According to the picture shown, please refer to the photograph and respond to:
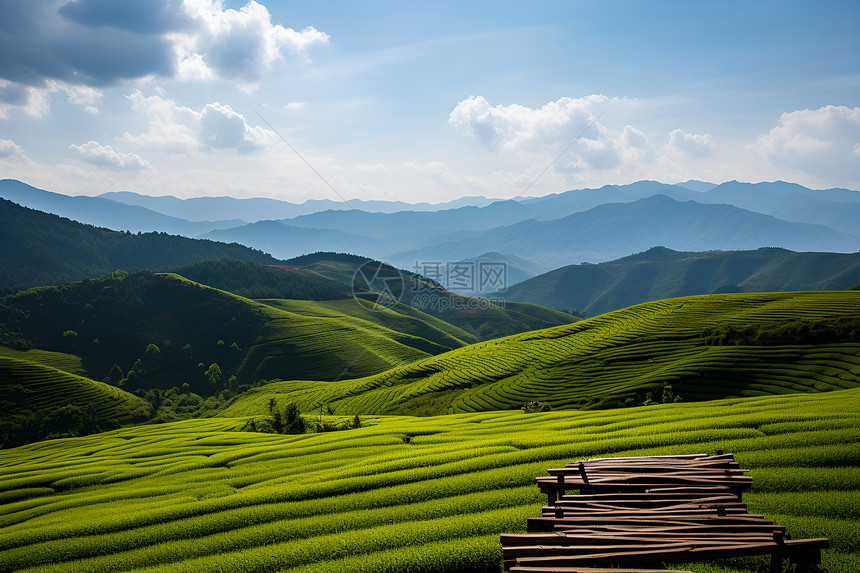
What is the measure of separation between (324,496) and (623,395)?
20342mm

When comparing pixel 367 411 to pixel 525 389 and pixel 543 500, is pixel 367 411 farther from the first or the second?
pixel 543 500

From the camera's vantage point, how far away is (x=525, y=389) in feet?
107

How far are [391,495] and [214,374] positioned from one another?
12199 centimetres

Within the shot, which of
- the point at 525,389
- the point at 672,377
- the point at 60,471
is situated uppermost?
the point at 672,377

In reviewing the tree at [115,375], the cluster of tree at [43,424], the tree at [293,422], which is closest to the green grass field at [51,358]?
the tree at [115,375]

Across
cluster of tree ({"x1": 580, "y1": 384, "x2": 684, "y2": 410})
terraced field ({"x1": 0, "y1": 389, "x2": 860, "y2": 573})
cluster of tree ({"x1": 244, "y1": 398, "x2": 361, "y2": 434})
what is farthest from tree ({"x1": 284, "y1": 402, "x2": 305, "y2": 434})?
cluster of tree ({"x1": 580, "y1": 384, "x2": 684, "y2": 410})

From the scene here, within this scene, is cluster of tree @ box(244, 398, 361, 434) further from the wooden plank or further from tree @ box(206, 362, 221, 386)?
tree @ box(206, 362, 221, 386)

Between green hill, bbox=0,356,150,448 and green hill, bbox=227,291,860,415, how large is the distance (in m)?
56.6

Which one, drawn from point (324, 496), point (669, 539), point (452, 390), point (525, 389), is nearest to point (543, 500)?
point (669, 539)

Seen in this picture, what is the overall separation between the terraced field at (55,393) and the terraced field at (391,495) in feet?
287

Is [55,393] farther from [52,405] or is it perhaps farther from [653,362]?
[653,362]

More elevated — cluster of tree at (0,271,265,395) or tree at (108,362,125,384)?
cluster of tree at (0,271,265,395)

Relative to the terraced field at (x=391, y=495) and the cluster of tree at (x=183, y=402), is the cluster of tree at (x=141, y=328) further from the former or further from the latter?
the terraced field at (x=391, y=495)

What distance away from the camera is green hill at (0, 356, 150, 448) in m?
74.9
